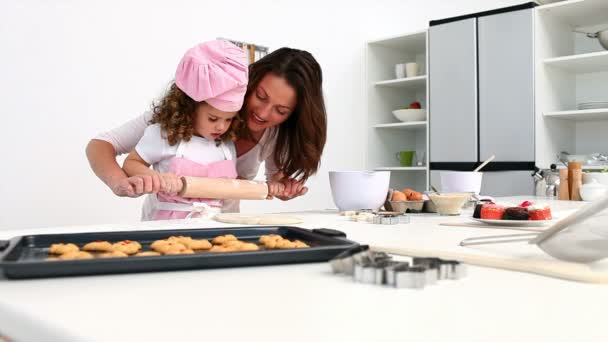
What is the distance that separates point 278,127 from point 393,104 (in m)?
3.16

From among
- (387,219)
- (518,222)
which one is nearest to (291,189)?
(387,219)

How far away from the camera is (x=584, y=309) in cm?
47

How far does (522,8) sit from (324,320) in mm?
3985

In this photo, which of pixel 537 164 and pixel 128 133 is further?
pixel 537 164

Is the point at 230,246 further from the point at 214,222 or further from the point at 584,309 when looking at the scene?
the point at 214,222

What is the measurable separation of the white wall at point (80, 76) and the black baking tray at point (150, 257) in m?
2.46

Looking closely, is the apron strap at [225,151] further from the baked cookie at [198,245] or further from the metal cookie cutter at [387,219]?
the baked cookie at [198,245]

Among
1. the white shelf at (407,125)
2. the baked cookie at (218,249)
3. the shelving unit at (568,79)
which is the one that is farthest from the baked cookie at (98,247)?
the white shelf at (407,125)

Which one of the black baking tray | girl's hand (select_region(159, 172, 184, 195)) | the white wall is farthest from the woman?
the white wall

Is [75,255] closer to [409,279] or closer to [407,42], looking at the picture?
[409,279]

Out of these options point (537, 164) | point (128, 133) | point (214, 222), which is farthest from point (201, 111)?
point (537, 164)

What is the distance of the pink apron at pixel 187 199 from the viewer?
160 centimetres

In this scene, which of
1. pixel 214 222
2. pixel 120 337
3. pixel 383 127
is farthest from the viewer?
pixel 383 127

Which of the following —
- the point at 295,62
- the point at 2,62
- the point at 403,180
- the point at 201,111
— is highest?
the point at 2,62
